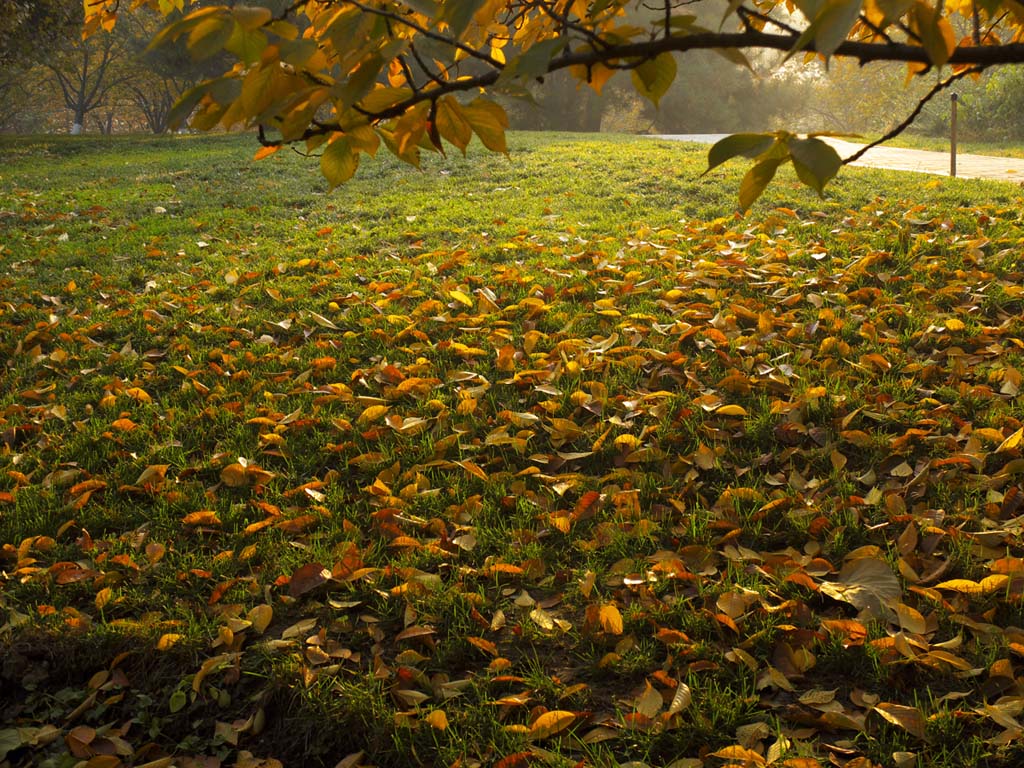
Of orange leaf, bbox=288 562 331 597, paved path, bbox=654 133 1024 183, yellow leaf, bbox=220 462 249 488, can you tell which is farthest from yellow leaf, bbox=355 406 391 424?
paved path, bbox=654 133 1024 183

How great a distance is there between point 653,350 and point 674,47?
9.00 feet

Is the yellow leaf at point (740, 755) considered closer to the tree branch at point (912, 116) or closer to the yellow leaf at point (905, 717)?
the yellow leaf at point (905, 717)

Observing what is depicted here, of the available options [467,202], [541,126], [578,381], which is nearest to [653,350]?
[578,381]

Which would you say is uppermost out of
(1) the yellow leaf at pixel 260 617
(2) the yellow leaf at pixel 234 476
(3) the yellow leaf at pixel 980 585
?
(2) the yellow leaf at pixel 234 476

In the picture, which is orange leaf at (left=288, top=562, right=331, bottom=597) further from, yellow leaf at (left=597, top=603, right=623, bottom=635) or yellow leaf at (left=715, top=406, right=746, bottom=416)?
yellow leaf at (left=715, top=406, right=746, bottom=416)

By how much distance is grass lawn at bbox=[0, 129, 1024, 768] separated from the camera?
2061mm

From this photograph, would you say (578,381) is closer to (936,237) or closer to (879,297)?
(879,297)

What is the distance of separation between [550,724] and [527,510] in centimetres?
94

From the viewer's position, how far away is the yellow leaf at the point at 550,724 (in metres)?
1.98

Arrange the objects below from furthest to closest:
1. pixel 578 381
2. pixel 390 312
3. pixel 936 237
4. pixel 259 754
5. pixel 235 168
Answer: pixel 235 168
pixel 936 237
pixel 390 312
pixel 578 381
pixel 259 754

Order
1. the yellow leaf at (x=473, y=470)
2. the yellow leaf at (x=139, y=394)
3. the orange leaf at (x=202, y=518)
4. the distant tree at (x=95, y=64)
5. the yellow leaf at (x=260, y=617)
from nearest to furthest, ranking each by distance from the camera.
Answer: the yellow leaf at (x=260, y=617), the orange leaf at (x=202, y=518), the yellow leaf at (x=473, y=470), the yellow leaf at (x=139, y=394), the distant tree at (x=95, y=64)

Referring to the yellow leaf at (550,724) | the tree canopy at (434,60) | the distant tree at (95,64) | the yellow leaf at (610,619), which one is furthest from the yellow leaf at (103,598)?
the distant tree at (95,64)

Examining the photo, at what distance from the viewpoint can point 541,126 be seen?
84.2ft

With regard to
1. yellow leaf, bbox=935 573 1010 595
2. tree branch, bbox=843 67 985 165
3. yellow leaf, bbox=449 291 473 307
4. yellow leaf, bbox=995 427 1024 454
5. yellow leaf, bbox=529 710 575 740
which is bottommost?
yellow leaf, bbox=529 710 575 740
